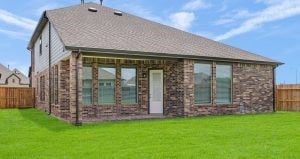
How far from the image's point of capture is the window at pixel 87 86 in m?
16.5

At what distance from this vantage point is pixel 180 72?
54.3 feet

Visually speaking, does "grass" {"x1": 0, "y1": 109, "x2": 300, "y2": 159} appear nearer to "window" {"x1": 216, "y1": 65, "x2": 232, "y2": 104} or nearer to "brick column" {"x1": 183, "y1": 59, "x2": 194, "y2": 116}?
"brick column" {"x1": 183, "y1": 59, "x2": 194, "y2": 116}

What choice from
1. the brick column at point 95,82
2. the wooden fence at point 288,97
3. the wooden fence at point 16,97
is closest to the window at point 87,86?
the brick column at point 95,82

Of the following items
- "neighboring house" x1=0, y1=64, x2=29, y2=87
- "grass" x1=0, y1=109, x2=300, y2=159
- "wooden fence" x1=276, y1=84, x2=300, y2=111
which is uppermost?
"neighboring house" x1=0, y1=64, x2=29, y2=87

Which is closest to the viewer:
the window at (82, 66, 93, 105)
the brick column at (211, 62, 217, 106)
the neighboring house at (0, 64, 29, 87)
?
the window at (82, 66, 93, 105)

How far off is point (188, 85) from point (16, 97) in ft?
51.0

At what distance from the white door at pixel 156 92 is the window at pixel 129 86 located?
0.84 metres

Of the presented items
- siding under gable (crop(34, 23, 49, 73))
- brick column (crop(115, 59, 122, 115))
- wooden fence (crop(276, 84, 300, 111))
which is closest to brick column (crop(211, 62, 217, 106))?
brick column (crop(115, 59, 122, 115))

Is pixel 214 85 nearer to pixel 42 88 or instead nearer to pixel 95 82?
pixel 95 82

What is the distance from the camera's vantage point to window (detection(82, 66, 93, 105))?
1645 centimetres

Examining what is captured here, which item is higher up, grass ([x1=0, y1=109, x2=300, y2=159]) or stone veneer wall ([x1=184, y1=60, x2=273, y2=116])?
stone veneer wall ([x1=184, y1=60, x2=273, y2=116])

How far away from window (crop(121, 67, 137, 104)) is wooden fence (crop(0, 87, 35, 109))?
12.2 meters

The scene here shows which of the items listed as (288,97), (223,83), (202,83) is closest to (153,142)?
(202,83)

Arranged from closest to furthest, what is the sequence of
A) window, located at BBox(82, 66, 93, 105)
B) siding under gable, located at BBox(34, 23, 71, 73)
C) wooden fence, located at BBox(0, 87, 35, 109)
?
siding under gable, located at BBox(34, 23, 71, 73), window, located at BBox(82, 66, 93, 105), wooden fence, located at BBox(0, 87, 35, 109)
